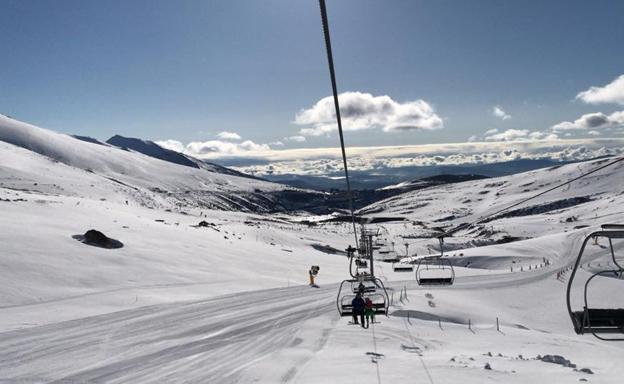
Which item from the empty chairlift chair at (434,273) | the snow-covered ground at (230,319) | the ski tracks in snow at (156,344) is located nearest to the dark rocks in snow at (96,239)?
the snow-covered ground at (230,319)

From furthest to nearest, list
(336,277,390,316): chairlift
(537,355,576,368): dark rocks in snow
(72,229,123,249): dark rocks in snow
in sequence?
(72,229,123,249): dark rocks in snow < (537,355,576,368): dark rocks in snow < (336,277,390,316): chairlift

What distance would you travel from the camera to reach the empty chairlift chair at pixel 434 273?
1057 inches

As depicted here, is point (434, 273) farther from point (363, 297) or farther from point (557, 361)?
point (557, 361)

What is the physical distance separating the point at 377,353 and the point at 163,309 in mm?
13871

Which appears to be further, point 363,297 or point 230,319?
point 363,297

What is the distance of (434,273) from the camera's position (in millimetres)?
67062

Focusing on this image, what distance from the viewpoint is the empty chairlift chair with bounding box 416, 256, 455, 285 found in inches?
1057

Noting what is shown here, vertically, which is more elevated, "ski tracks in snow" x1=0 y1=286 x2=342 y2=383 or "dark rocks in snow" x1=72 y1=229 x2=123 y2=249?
"dark rocks in snow" x1=72 y1=229 x2=123 y2=249

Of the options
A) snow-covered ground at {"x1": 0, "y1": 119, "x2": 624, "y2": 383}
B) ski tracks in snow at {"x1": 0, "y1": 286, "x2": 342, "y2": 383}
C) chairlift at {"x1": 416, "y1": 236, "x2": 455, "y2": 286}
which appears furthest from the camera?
chairlift at {"x1": 416, "y1": 236, "x2": 455, "y2": 286}

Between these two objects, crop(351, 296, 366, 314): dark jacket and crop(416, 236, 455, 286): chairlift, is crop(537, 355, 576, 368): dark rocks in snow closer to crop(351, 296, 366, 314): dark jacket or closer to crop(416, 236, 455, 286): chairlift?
crop(416, 236, 455, 286): chairlift

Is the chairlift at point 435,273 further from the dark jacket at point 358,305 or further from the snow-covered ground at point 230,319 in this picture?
the dark jacket at point 358,305

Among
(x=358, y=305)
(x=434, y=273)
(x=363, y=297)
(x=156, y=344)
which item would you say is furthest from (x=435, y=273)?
(x=156, y=344)

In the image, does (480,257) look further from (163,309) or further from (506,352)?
(163,309)

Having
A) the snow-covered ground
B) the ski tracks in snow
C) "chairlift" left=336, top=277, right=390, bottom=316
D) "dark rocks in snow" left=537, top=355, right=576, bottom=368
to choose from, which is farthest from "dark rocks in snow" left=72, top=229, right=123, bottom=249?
"dark rocks in snow" left=537, top=355, right=576, bottom=368
